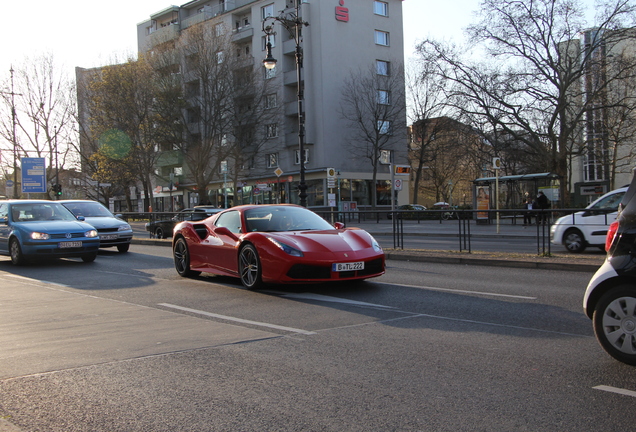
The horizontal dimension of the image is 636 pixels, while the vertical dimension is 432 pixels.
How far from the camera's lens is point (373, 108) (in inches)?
2073

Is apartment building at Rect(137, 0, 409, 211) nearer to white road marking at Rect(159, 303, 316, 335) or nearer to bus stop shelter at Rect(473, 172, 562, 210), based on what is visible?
bus stop shelter at Rect(473, 172, 562, 210)

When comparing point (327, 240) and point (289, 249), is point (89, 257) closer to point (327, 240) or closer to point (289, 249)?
point (289, 249)

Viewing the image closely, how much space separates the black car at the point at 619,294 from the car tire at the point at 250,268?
17.2 feet

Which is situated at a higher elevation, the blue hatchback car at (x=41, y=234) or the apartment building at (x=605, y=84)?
the apartment building at (x=605, y=84)

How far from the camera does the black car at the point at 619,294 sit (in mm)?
4621

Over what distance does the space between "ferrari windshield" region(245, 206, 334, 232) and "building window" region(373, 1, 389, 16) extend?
49.7 m

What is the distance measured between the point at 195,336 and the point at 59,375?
158cm

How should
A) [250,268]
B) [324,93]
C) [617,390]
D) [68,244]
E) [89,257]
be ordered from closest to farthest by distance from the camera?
[617,390] < [250,268] < [68,244] < [89,257] < [324,93]

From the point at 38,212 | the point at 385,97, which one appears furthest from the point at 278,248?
the point at 385,97

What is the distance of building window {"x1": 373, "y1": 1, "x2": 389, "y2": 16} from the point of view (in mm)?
56094

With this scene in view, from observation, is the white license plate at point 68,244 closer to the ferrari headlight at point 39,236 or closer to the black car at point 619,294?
the ferrari headlight at point 39,236

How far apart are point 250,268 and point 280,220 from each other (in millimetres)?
1026

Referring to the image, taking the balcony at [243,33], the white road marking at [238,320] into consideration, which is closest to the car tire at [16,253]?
the white road marking at [238,320]

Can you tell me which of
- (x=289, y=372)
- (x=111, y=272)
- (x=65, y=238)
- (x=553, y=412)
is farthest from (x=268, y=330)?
(x=65, y=238)
